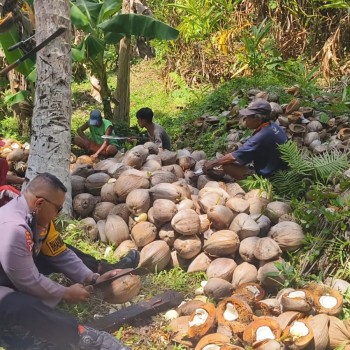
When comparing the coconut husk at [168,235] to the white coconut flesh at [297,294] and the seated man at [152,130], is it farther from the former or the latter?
the seated man at [152,130]

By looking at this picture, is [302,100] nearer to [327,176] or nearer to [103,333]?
[327,176]

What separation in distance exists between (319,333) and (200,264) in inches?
46.0

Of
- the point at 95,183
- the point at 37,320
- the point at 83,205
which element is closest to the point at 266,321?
the point at 37,320

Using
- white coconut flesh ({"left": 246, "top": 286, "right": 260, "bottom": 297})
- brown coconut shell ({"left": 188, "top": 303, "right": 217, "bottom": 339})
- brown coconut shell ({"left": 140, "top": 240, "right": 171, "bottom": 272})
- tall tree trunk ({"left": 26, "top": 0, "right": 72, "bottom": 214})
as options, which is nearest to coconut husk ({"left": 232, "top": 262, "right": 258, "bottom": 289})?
white coconut flesh ({"left": 246, "top": 286, "right": 260, "bottom": 297})

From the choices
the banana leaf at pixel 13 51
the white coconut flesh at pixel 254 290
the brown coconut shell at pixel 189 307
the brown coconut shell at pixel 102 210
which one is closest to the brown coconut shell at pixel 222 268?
the white coconut flesh at pixel 254 290

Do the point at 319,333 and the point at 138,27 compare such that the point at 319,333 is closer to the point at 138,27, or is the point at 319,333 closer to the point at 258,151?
the point at 258,151

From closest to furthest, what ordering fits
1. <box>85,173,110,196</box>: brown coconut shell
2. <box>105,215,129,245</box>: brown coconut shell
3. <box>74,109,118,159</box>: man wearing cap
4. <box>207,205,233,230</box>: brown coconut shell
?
<box>207,205,233,230</box>: brown coconut shell < <box>105,215,129,245</box>: brown coconut shell < <box>85,173,110,196</box>: brown coconut shell < <box>74,109,118,159</box>: man wearing cap

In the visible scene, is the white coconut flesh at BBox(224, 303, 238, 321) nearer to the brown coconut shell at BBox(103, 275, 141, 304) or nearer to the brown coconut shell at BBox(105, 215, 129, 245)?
the brown coconut shell at BBox(103, 275, 141, 304)

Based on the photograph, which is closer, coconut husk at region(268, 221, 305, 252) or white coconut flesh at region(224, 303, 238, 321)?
white coconut flesh at region(224, 303, 238, 321)

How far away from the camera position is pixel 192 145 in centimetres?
730

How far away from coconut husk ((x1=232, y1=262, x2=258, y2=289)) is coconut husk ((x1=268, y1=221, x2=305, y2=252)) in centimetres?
31

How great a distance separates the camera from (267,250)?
12.6ft

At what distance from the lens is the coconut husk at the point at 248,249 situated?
155 inches

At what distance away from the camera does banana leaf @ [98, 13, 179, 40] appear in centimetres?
728
